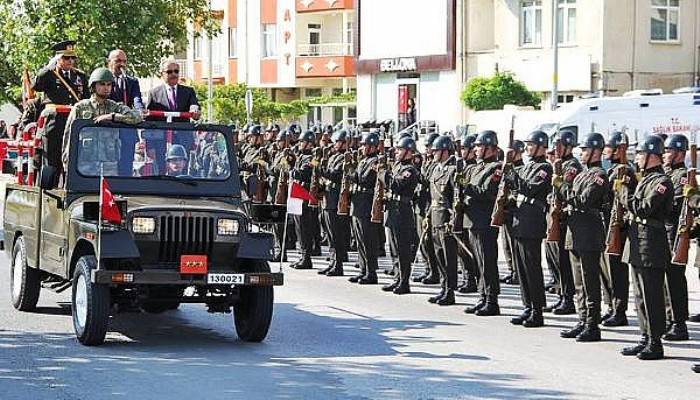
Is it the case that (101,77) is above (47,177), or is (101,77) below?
above

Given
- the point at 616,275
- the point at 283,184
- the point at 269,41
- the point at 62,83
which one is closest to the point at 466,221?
the point at 616,275

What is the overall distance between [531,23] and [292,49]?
16489 mm

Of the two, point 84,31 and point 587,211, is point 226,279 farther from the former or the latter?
point 84,31

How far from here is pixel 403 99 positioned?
170 feet

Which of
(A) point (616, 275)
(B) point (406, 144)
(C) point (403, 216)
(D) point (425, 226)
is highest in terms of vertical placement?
(B) point (406, 144)

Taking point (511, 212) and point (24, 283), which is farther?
point (511, 212)

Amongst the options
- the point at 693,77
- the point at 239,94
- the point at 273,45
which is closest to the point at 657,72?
the point at 693,77

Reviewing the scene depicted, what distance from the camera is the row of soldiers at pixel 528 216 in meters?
12.4

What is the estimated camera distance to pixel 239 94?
53.1 m

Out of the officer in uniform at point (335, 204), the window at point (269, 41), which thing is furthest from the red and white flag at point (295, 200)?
the window at point (269, 41)

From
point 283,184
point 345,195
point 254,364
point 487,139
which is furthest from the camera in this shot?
point 283,184

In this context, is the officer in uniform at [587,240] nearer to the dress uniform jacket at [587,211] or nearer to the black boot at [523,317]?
the dress uniform jacket at [587,211]

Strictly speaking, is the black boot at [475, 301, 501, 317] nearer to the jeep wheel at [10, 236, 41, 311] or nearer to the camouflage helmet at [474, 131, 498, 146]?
the camouflage helmet at [474, 131, 498, 146]

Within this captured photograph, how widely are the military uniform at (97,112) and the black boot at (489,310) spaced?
431 cm
